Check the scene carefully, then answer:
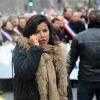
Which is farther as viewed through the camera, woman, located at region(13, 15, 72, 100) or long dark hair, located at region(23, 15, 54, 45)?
long dark hair, located at region(23, 15, 54, 45)

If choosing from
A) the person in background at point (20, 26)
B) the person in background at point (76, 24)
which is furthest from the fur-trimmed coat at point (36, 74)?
the person in background at point (20, 26)

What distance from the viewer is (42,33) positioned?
15.6 feet

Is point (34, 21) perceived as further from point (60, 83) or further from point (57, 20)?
point (57, 20)

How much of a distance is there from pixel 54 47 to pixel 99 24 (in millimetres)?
1533

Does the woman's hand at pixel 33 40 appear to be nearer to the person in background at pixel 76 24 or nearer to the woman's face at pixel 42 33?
the woman's face at pixel 42 33

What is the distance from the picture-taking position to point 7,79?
38.1 feet

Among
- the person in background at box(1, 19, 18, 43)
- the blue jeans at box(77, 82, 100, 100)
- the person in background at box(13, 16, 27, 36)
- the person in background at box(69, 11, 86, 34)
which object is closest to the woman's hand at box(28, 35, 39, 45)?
the blue jeans at box(77, 82, 100, 100)

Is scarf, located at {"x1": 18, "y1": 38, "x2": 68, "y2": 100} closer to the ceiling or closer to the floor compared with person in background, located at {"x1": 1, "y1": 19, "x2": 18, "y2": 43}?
closer to the ceiling

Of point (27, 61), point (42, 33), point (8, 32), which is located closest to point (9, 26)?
point (8, 32)

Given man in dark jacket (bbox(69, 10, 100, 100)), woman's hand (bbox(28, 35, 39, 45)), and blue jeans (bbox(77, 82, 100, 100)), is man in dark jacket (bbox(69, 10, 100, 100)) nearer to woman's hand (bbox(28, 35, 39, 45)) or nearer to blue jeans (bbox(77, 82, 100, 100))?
blue jeans (bbox(77, 82, 100, 100))

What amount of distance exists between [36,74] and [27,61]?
17cm

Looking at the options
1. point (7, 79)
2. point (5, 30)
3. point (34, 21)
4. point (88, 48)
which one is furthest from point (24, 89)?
point (5, 30)

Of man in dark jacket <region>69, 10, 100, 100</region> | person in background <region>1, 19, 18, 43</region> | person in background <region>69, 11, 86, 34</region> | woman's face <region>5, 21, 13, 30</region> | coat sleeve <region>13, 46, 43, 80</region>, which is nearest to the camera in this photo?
coat sleeve <region>13, 46, 43, 80</region>

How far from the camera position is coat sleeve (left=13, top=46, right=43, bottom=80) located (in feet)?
15.0
